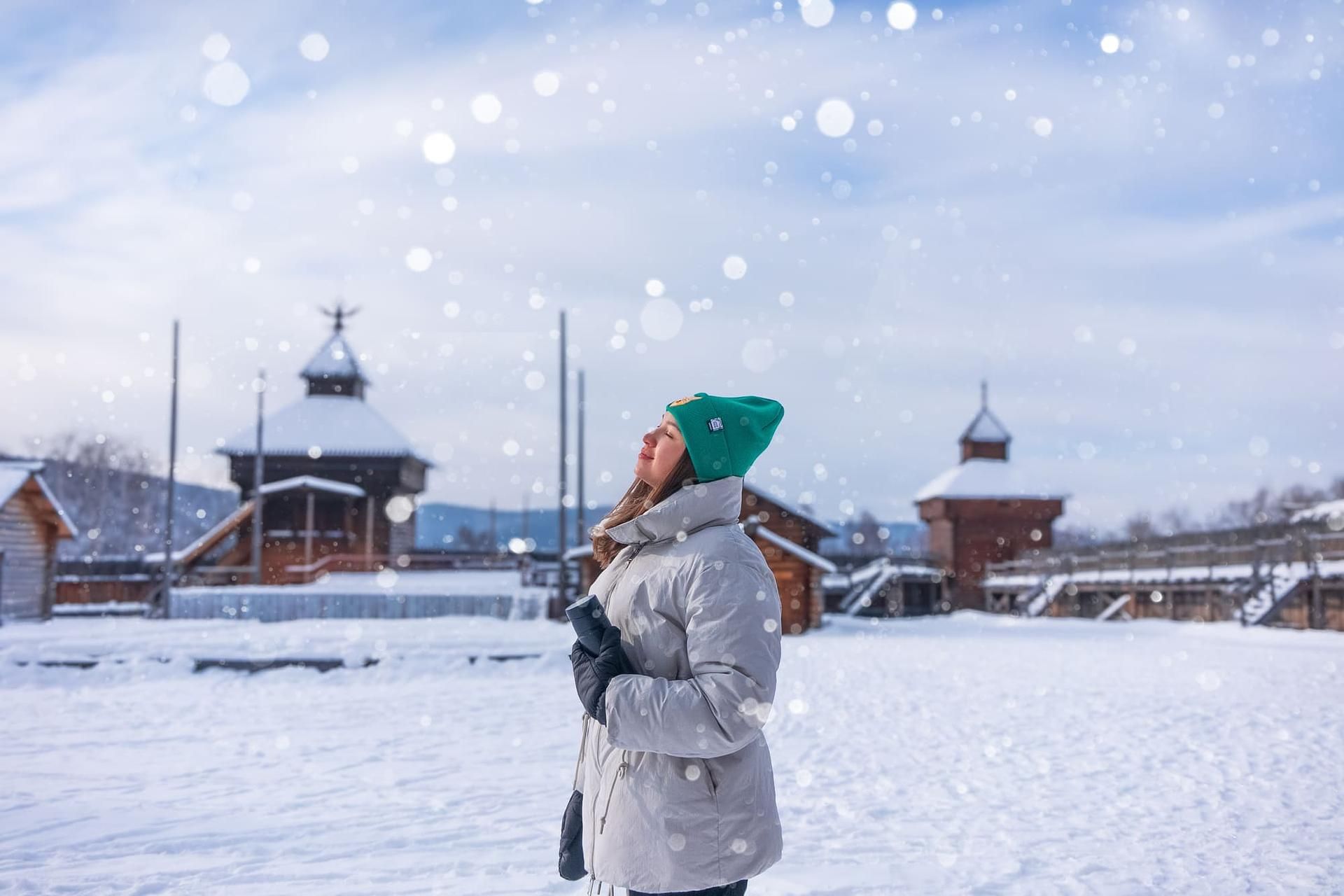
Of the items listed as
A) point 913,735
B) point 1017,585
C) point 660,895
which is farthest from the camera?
point 1017,585

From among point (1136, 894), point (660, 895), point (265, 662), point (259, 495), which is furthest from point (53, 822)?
point (259, 495)

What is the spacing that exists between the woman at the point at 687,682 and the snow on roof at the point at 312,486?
109 feet

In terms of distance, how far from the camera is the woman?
2.49m

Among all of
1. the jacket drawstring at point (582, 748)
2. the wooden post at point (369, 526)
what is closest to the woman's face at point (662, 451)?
the jacket drawstring at point (582, 748)

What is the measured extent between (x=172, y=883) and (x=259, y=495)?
2770 cm

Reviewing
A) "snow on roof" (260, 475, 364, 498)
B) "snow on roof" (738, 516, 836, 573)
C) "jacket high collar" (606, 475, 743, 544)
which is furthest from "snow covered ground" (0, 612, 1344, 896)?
"snow on roof" (260, 475, 364, 498)

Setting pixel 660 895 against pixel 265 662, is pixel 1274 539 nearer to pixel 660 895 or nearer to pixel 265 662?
pixel 265 662

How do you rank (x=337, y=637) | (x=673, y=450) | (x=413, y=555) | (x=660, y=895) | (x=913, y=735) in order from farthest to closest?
(x=413, y=555)
(x=337, y=637)
(x=913, y=735)
(x=673, y=450)
(x=660, y=895)

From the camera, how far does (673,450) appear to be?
2.78 metres

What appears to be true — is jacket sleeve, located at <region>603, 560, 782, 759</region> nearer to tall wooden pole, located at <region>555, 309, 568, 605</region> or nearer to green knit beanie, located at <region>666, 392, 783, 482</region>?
green knit beanie, located at <region>666, 392, 783, 482</region>

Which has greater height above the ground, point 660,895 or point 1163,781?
point 660,895

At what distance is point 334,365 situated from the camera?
4300 centimetres

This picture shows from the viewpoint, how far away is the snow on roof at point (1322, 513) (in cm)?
2588

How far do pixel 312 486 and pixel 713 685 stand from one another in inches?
1375
